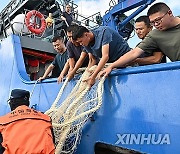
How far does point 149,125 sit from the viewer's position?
1.93 m

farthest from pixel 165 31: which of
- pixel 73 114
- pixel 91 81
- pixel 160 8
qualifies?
pixel 73 114

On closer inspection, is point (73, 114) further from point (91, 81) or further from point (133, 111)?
point (133, 111)

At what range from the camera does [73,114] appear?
2.48 meters

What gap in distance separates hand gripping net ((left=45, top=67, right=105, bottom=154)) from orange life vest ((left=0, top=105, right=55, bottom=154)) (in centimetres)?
55

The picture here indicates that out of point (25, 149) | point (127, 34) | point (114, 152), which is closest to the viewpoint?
point (25, 149)

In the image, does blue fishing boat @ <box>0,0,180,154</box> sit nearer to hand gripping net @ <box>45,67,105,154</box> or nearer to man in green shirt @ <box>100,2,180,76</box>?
hand gripping net @ <box>45,67,105,154</box>

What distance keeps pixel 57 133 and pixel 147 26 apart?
4.48 feet

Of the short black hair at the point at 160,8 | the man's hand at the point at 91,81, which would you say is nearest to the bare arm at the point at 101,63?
the man's hand at the point at 91,81

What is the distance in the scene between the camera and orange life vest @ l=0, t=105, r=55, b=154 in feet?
5.67

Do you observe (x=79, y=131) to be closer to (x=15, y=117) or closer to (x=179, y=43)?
(x=15, y=117)

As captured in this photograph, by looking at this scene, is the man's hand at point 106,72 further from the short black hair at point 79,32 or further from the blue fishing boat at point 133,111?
the short black hair at point 79,32

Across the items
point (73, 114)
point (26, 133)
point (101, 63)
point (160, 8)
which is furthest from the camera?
point (73, 114)

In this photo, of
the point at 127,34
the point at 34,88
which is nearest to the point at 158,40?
the point at 34,88

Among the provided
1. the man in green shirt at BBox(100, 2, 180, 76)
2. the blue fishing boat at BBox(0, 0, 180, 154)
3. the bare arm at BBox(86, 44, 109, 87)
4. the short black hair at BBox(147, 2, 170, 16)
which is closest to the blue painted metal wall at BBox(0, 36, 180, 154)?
the blue fishing boat at BBox(0, 0, 180, 154)
